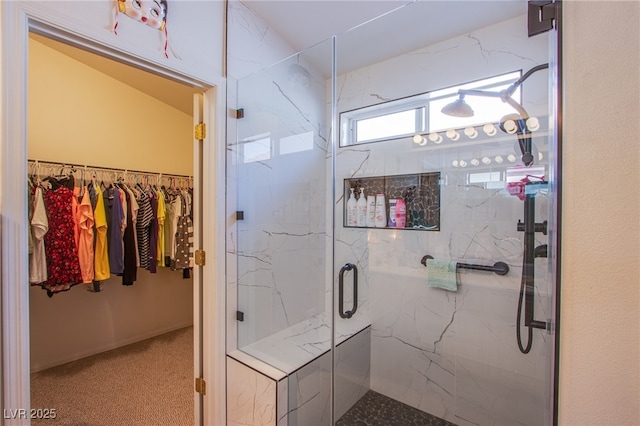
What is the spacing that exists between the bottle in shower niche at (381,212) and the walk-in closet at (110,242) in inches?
75.7

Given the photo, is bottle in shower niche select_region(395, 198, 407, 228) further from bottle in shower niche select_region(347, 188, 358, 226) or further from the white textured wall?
the white textured wall

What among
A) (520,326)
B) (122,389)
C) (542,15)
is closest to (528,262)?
(520,326)

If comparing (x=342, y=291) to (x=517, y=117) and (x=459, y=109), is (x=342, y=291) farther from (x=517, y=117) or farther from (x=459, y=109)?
(x=517, y=117)

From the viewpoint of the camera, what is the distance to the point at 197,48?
164 cm

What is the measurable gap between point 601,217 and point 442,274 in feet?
4.11

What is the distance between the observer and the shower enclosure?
172 cm

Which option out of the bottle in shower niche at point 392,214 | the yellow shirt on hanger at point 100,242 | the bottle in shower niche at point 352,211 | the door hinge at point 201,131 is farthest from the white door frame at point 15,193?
the bottle in shower niche at point 392,214

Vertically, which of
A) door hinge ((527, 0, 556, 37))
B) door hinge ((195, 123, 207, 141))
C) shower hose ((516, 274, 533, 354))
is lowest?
shower hose ((516, 274, 533, 354))

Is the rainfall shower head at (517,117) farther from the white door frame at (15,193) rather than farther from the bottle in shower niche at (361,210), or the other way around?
the white door frame at (15,193)

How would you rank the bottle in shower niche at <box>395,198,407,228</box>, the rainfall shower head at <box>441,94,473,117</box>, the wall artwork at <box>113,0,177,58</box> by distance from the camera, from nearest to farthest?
1. the wall artwork at <box>113,0,177,58</box>
2. the rainfall shower head at <box>441,94,473,117</box>
3. the bottle in shower niche at <box>395,198,407,228</box>

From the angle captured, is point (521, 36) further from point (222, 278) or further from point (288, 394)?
point (288, 394)

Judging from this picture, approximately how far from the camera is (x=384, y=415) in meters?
2.07

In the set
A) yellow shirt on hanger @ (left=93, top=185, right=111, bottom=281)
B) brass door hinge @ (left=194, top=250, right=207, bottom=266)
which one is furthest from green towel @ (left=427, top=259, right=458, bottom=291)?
yellow shirt on hanger @ (left=93, top=185, right=111, bottom=281)

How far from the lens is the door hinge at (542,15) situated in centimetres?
97
